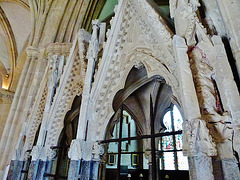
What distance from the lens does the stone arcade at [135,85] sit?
1390 mm

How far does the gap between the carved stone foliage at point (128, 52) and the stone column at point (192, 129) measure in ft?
2.05

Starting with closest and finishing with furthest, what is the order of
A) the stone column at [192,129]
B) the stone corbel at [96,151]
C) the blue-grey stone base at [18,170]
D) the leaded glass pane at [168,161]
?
the stone column at [192,129] < the stone corbel at [96,151] < the blue-grey stone base at [18,170] < the leaded glass pane at [168,161]

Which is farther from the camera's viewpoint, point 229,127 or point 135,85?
point 135,85

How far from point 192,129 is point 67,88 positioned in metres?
3.10

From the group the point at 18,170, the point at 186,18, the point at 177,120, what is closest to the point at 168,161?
the point at 177,120

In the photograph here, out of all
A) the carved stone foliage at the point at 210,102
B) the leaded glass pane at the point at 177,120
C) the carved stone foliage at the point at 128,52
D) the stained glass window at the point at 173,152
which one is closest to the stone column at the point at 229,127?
the carved stone foliage at the point at 210,102

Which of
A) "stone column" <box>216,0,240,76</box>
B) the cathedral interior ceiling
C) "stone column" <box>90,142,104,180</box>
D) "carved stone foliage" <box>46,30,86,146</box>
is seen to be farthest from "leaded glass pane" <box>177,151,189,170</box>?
the cathedral interior ceiling

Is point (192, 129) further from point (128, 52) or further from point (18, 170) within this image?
point (18, 170)

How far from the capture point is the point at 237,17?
169 cm

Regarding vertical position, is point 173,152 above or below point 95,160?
above

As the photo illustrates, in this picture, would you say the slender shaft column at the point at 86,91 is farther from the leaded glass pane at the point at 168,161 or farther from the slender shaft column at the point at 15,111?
the leaded glass pane at the point at 168,161

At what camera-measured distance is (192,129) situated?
129cm

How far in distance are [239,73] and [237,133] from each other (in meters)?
0.60

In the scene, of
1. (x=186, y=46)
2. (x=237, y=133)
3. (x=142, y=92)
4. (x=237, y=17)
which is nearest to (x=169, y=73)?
(x=186, y=46)
